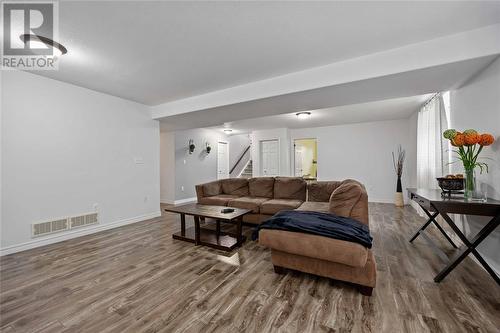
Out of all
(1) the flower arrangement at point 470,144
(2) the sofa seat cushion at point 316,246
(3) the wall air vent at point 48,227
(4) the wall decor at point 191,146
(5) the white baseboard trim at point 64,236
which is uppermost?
(4) the wall decor at point 191,146

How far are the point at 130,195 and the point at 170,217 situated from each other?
3.24ft

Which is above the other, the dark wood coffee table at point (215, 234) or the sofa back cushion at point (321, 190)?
the sofa back cushion at point (321, 190)

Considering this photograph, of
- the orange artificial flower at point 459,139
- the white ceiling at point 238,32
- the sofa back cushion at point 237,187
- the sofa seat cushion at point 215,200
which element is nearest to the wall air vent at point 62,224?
the sofa seat cushion at point 215,200

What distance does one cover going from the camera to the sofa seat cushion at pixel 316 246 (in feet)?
5.60

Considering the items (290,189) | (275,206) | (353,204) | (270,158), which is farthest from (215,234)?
(270,158)

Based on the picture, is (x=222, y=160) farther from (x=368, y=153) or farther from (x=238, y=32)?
(x=238, y=32)

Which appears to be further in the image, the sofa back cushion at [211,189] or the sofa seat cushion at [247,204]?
the sofa back cushion at [211,189]

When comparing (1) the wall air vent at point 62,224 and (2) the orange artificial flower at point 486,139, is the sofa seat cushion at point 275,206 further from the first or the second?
(1) the wall air vent at point 62,224

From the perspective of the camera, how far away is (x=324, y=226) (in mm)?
1962

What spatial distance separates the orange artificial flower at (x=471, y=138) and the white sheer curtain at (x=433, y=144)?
1.15 meters

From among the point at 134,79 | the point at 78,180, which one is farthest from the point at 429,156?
the point at 78,180

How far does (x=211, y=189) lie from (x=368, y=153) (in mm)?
5064

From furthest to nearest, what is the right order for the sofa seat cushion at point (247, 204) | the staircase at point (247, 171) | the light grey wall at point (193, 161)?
1. the staircase at point (247, 171)
2. the light grey wall at point (193, 161)
3. the sofa seat cushion at point (247, 204)

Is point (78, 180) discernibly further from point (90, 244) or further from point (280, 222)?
point (280, 222)
